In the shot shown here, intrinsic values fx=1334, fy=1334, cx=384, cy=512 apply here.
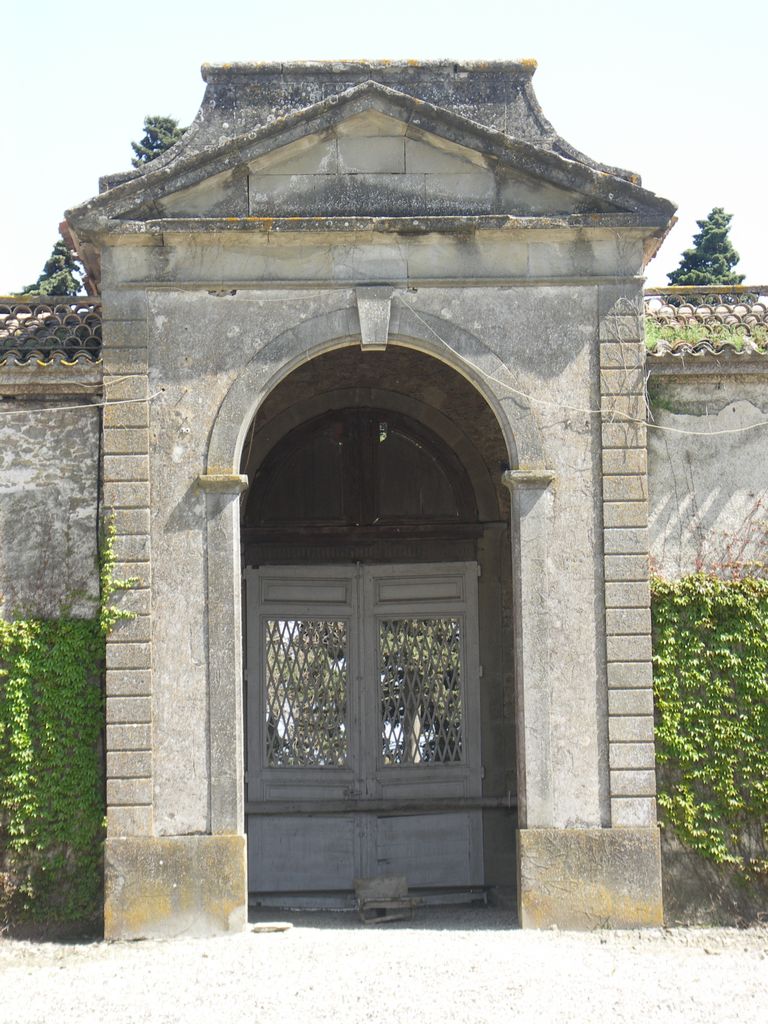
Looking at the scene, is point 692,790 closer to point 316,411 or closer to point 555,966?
point 555,966

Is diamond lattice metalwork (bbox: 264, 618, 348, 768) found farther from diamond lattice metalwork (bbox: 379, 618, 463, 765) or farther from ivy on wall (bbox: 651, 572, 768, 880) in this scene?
ivy on wall (bbox: 651, 572, 768, 880)

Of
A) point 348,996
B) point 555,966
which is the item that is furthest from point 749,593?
point 348,996

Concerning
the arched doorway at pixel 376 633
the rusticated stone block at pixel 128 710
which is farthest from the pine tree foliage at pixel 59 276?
the rusticated stone block at pixel 128 710

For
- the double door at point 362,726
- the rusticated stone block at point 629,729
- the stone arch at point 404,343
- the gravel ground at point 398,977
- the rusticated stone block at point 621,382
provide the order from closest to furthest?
1. the gravel ground at point 398,977
2. the rusticated stone block at point 629,729
3. the stone arch at point 404,343
4. the rusticated stone block at point 621,382
5. the double door at point 362,726

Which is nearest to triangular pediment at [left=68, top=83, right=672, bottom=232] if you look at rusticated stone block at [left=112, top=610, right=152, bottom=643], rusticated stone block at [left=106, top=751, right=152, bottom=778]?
rusticated stone block at [left=112, top=610, right=152, bottom=643]

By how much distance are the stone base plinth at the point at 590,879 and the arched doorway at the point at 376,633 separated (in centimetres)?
285

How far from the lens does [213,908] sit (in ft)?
29.4

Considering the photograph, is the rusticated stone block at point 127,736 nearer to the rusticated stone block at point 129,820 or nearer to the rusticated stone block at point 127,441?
the rusticated stone block at point 129,820

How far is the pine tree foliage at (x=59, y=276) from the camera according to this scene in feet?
56.6

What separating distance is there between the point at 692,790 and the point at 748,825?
0.48m

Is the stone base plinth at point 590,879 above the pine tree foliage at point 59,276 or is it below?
below

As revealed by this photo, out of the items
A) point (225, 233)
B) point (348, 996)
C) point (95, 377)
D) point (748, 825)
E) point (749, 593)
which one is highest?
point (225, 233)

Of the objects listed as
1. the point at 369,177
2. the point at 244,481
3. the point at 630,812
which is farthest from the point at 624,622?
the point at 369,177

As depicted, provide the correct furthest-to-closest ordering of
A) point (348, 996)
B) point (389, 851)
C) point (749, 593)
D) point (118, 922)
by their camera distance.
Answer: point (389, 851), point (749, 593), point (118, 922), point (348, 996)
